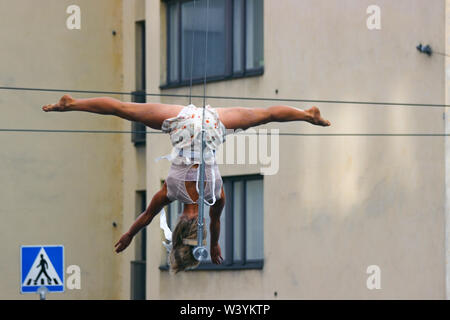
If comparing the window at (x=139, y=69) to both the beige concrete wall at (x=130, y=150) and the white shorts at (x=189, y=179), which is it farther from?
the white shorts at (x=189, y=179)

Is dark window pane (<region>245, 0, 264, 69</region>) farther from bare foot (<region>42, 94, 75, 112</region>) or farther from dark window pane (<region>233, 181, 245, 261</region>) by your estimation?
bare foot (<region>42, 94, 75, 112</region>)

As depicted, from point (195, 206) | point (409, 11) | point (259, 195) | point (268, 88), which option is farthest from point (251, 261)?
point (195, 206)

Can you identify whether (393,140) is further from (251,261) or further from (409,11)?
(251,261)

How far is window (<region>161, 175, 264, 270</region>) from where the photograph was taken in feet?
88.6

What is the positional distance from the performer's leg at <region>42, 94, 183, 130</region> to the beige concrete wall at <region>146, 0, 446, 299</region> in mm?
10480

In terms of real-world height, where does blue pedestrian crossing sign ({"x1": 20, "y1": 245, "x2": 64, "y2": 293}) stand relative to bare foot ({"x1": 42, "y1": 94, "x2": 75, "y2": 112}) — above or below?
below

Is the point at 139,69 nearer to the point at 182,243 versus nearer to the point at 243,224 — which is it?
the point at 243,224

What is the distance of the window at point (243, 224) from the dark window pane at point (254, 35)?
80.8 inches

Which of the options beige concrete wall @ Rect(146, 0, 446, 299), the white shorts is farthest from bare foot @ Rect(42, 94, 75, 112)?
beige concrete wall @ Rect(146, 0, 446, 299)

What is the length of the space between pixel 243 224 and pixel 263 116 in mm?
13024

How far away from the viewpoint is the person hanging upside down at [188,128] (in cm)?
1405

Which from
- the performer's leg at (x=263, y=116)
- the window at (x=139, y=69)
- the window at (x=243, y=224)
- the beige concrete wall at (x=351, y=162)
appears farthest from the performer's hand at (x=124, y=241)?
the window at (x=139, y=69)

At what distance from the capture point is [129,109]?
46.1 feet

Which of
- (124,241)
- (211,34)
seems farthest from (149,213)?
(211,34)
